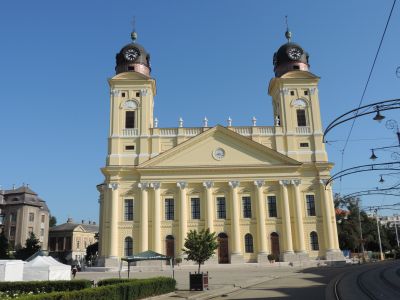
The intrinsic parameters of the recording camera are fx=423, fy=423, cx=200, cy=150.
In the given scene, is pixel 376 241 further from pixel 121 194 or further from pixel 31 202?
pixel 31 202

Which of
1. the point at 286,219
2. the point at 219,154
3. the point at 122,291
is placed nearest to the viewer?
the point at 122,291

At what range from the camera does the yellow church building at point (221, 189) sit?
4594cm

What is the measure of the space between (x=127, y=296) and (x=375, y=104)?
466 inches

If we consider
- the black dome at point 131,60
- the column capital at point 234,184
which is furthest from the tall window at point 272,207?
the black dome at point 131,60

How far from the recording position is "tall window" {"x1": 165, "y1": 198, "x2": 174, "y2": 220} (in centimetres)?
4711

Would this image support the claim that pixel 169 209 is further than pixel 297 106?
Result: No

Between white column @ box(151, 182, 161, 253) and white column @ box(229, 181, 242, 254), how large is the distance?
315 inches

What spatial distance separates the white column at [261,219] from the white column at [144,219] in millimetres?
12162

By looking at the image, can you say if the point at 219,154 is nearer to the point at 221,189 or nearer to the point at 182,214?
the point at 221,189

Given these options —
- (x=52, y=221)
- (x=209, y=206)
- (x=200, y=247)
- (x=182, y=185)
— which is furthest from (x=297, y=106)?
(x=52, y=221)

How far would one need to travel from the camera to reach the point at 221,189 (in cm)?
4759

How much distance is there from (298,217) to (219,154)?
1114 centimetres

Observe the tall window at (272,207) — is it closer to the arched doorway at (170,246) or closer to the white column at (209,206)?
the white column at (209,206)

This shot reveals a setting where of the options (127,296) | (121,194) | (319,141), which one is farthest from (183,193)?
(127,296)
